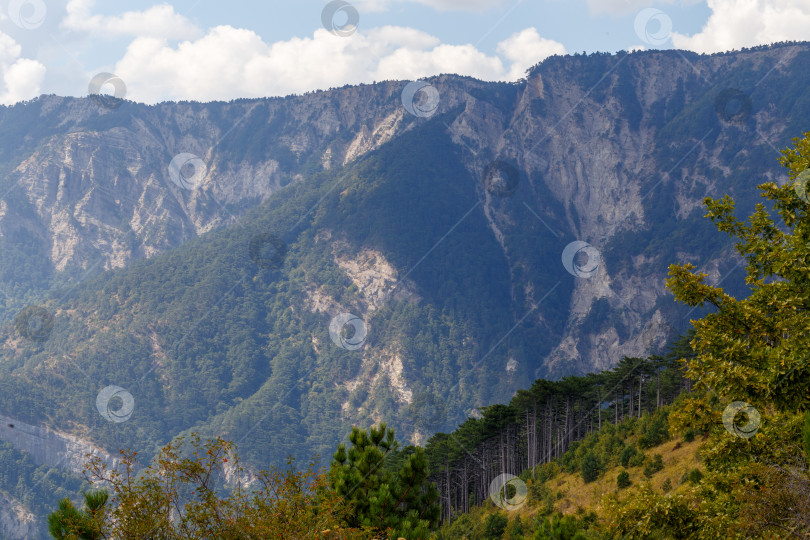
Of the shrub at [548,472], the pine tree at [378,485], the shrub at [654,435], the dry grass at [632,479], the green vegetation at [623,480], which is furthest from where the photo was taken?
the shrub at [548,472]

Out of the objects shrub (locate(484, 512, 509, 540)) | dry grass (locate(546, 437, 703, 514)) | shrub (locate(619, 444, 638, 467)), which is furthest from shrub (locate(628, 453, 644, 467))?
shrub (locate(484, 512, 509, 540))

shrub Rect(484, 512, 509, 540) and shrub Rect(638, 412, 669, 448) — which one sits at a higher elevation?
shrub Rect(638, 412, 669, 448)

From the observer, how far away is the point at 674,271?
1667cm

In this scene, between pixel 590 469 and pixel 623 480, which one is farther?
pixel 590 469

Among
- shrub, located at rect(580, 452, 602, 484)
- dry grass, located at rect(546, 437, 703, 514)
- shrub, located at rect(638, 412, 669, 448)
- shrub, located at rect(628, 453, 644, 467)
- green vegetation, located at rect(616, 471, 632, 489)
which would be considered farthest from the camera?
shrub, located at rect(580, 452, 602, 484)

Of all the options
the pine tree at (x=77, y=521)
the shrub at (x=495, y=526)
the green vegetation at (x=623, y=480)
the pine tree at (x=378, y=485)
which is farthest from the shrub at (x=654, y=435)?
the pine tree at (x=77, y=521)

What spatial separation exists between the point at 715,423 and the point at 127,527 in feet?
41.5

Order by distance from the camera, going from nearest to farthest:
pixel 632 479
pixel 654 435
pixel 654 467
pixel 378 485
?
pixel 378 485 → pixel 654 467 → pixel 632 479 → pixel 654 435

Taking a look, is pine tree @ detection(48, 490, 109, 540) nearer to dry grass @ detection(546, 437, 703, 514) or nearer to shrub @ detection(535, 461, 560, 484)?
dry grass @ detection(546, 437, 703, 514)

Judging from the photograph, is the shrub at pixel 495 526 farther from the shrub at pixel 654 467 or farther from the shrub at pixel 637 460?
the shrub at pixel 654 467

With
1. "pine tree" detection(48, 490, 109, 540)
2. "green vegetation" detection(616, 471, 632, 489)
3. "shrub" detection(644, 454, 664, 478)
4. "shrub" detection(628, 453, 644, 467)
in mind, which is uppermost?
"shrub" detection(628, 453, 644, 467)

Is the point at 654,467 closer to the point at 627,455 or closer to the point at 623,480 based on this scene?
the point at 623,480

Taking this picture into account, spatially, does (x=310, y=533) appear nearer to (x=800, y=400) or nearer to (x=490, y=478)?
(x=800, y=400)

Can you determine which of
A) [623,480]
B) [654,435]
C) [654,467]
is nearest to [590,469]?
[654,435]
